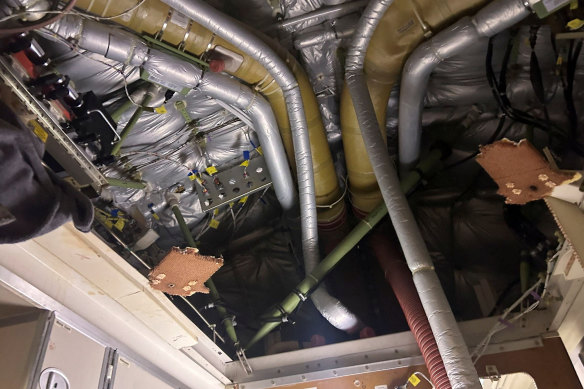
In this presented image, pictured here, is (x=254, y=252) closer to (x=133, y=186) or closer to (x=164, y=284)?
(x=133, y=186)

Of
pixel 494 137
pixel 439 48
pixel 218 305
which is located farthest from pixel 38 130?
pixel 494 137

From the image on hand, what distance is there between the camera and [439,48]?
1.86m

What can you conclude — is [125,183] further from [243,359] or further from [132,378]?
[243,359]

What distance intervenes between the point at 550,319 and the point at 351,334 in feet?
2.89

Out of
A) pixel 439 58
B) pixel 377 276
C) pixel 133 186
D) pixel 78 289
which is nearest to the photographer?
pixel 78 289

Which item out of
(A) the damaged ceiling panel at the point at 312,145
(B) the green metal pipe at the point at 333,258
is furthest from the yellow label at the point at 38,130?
(B) the green metal pipe at the point at 333,258

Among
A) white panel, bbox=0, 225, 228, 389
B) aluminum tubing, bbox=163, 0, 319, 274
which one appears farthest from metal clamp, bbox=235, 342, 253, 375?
aluminum tubing, bbox=163, 0, 319, 274

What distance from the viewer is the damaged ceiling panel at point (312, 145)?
1.53 metres

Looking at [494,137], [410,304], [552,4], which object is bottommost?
[410,304]

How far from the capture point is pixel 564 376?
1827mm

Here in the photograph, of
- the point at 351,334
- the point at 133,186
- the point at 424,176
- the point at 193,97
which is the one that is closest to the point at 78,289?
the point at 133,186

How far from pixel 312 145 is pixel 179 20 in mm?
862

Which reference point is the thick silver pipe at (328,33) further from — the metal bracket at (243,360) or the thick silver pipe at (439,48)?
the metal bracket at (243,360)

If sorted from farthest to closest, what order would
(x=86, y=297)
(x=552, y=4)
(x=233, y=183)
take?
(x=233, y=183), (x=552, y=4), (x=86, y=297)
